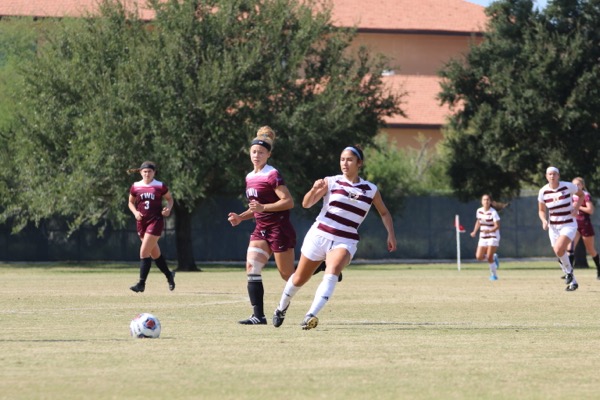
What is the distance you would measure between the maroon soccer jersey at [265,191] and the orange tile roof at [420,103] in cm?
5803

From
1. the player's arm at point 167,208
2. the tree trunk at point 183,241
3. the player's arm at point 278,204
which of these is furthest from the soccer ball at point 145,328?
the tree trunk at point 183,241

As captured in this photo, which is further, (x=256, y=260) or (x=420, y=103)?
(x=420, y=103)

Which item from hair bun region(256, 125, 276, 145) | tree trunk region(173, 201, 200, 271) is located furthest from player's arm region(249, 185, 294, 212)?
tree trunk region(173, 201, 200, 271)

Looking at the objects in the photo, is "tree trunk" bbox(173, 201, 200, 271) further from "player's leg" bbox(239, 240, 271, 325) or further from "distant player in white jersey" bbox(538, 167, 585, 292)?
"player's leg" bbox(239, 240, 271, 325)

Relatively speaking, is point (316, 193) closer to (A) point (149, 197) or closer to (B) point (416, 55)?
(A) point (149, 197)

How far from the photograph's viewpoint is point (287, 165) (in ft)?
134

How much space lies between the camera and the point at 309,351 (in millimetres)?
11484

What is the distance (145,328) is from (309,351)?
1.93 meters

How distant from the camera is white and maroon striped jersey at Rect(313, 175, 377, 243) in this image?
1396cm

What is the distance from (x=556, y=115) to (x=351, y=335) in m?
30.4

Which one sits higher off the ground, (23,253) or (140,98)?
(140,98)

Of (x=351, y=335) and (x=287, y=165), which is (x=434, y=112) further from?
(x=351, y=335)

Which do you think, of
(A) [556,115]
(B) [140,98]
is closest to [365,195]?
(B) [140,98]

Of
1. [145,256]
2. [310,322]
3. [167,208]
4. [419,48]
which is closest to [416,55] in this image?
[419,48]
